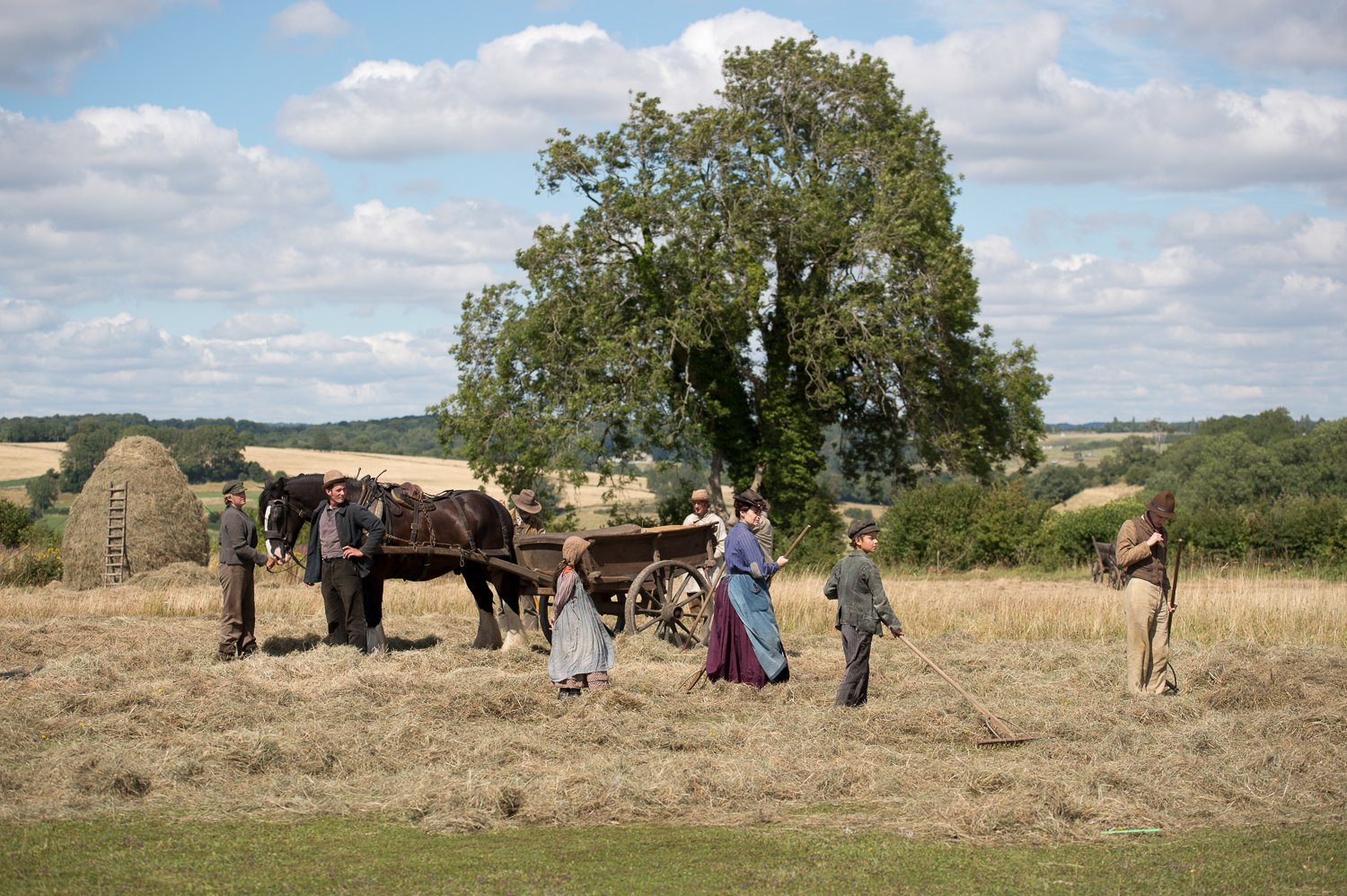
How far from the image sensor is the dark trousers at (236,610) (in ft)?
33.0

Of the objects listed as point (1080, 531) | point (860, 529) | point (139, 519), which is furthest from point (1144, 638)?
point (1080, 531)

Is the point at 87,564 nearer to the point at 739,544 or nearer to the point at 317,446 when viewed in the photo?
the point at 739,544

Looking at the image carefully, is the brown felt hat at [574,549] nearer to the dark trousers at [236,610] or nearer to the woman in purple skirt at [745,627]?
the woman in purple skirt at [745,627]

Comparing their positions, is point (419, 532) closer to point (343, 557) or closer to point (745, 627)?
point (343, 557)

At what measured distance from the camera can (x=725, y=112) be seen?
2503 centimetres

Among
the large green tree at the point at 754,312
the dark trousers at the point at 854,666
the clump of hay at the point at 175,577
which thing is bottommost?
the clump of hay at the point at 175,577

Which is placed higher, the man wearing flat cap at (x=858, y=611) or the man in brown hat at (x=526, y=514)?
the man in brown hat at (x=526, y=514)

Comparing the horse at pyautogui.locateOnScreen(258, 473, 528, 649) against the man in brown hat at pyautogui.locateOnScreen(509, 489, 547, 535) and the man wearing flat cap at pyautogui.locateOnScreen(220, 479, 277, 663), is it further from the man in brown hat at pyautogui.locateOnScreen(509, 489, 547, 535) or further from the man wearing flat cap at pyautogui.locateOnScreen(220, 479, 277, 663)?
the man in brown hat at pyautogui.locateOnScreen(509, 489, 547, 535)

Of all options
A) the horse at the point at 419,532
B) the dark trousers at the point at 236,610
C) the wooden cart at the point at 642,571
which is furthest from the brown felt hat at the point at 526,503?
the dark trousers at the point at 236,610

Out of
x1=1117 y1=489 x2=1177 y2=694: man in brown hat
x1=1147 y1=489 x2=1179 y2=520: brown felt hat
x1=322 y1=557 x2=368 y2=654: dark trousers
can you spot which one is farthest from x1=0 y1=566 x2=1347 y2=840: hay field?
x1=1147 y1=489 x2=1179 y2=520: brown felt hat

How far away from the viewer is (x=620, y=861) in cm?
480

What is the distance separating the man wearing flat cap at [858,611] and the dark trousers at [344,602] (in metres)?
4.57

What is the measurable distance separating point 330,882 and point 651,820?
1688mm

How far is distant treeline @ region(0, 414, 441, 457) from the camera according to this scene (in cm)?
6219
